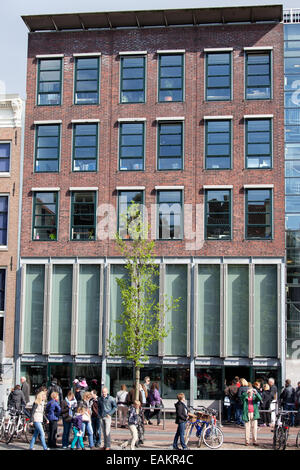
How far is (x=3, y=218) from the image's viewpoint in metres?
34.2

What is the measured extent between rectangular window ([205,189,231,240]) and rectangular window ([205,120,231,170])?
125 centimetres

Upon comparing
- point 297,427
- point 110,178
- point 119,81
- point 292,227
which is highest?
point 119,81

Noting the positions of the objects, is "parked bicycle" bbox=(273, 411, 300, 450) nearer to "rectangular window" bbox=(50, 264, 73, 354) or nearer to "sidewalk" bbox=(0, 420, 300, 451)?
"sidewalk" bbox=(0, 420, 300, 451)

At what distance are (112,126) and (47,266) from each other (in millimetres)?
7243

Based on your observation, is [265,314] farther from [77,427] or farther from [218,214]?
[77,427]

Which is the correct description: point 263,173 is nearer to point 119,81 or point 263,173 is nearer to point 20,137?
point 119,81

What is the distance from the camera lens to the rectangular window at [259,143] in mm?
32500

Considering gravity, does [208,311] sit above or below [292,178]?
below

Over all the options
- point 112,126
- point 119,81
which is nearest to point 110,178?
point 112,126

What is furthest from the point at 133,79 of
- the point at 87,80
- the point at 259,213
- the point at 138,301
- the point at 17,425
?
the point at 17,425

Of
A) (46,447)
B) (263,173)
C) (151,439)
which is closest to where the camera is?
(46,447)

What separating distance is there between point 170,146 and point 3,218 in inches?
342

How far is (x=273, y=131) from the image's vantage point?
32500 mm

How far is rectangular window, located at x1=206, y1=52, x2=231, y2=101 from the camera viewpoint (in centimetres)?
3319
